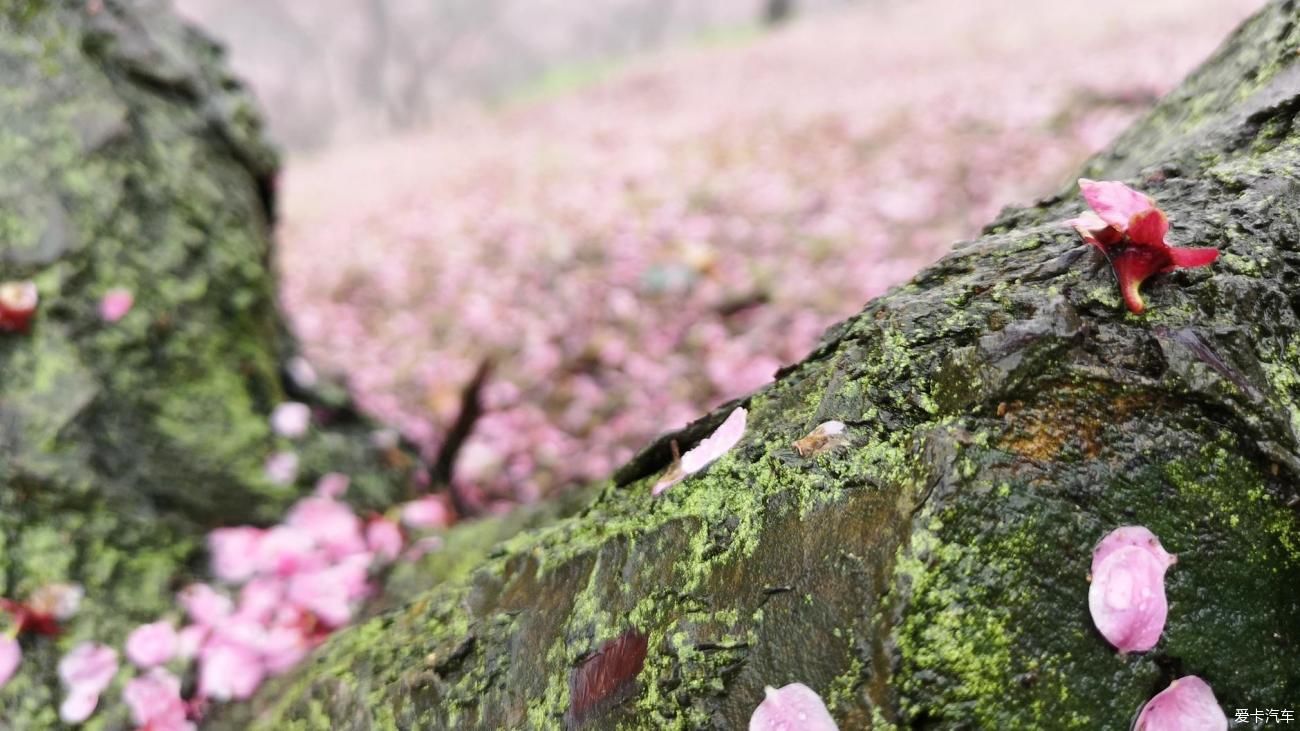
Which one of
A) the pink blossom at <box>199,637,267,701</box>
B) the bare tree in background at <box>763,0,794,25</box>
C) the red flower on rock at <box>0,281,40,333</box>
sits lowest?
the bare tree in background at <box>763,0,794,25</box>

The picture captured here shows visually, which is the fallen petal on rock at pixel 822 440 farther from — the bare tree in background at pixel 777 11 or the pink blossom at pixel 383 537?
the bare tree in background at pixel 777 11

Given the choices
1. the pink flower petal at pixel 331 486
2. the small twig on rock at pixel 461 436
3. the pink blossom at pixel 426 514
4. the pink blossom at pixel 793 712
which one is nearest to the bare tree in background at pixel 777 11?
the small twig on rock at pixel 461 436

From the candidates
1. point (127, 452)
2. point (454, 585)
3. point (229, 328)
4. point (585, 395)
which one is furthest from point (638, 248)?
point (454, 585)

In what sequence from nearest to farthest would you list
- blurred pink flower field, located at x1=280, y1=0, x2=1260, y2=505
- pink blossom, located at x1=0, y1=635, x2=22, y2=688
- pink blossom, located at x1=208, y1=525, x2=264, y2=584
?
pink blossom, located at x1=0, y1=635, x2=22, y2=688, pink blossom, located at x1=208, y1=525, x2=264, y2=584, blurred pink flower field, located at x1=280, y1=0, x2=1260, y2=505

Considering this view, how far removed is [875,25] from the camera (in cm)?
1288

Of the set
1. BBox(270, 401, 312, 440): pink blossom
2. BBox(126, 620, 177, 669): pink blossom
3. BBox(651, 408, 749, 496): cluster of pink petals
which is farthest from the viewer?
BBox(270, 401, 312, 440): pink blossom

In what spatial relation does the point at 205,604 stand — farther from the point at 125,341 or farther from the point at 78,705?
the point at 125,341

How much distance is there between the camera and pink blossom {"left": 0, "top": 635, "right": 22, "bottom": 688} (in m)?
1.49

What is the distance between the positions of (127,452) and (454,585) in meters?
1.09

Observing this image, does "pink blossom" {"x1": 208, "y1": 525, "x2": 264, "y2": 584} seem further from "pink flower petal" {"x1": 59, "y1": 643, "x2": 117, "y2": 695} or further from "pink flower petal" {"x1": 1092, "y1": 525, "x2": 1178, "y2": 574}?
"pink flower petal" {"x1": 1092, "y1": 525, "x2": 1178, "y2": 574}

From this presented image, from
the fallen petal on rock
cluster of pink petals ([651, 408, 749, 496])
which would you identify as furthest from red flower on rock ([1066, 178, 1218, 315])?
cluster of pink petals ([651, 408, 749, 496])

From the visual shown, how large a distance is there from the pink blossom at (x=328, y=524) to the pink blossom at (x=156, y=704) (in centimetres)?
51

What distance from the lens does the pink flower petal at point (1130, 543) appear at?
0.86 metres

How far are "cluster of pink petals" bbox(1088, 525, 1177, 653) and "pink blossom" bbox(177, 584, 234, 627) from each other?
1773mm
